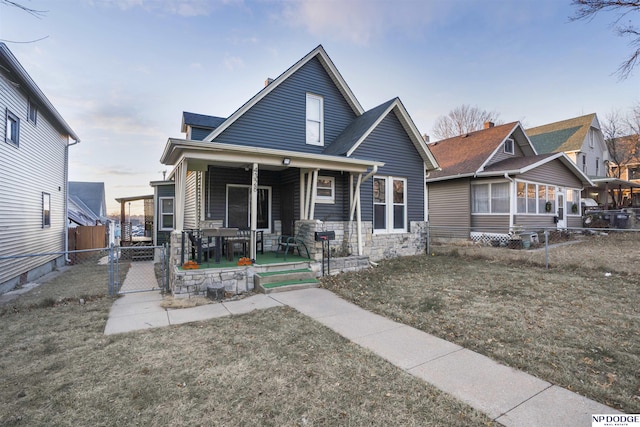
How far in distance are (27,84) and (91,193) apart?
2713 centimetres

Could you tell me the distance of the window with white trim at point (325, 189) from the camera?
9.25 meters

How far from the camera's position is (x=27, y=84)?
27.3 ft

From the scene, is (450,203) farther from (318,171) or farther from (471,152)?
(318,171)

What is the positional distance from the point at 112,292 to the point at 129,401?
493 cm

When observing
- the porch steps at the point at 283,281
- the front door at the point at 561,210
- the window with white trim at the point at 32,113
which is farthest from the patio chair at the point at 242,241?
the front door at the point at 561,210

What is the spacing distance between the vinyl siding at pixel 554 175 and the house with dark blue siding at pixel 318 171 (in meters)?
6.70

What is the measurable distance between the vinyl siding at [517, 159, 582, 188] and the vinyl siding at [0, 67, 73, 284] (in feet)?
60.0

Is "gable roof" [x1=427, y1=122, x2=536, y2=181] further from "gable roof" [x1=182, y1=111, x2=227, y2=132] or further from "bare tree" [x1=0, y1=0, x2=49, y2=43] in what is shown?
"bare tree" [x1=0, y1=0, x2=49, y2=43]

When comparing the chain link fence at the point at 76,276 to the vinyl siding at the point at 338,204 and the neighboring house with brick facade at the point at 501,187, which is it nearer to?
the vinyl siding at the point at 338,204

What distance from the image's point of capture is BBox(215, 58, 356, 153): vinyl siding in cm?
942

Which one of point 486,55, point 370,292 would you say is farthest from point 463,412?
point 486,55

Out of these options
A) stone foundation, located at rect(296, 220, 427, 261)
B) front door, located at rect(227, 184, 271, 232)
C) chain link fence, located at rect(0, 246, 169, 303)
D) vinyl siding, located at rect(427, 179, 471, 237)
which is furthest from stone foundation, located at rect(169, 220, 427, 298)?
vinyl siding, located at rect(427, 179, 471, 237)

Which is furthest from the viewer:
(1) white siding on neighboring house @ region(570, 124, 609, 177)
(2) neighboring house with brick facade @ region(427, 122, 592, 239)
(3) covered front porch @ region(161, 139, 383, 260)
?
(1) white siding on neighboring house @ region(570, 124, 609, 177)

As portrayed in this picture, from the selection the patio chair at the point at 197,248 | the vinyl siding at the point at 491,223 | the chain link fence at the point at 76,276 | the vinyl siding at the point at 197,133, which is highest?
the vinyl siding at the point at 197,133
